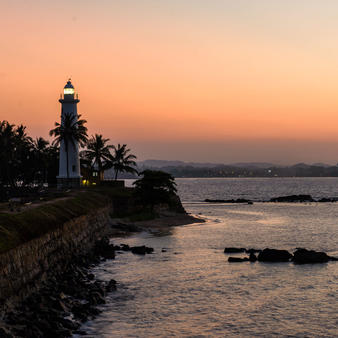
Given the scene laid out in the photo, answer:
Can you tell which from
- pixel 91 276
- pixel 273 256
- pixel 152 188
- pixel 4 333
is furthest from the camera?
pixel 152 188

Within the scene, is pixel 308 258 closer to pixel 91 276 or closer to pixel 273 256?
pixel 273 256

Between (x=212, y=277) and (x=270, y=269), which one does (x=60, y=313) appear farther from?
(x=270, y=269)

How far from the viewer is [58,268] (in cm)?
3278

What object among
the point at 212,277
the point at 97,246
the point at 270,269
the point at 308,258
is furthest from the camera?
the point at 97,246

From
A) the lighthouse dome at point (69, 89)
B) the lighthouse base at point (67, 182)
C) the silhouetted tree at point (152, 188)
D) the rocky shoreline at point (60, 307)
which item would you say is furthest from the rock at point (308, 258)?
the lighthouse dome at point (69, 89)

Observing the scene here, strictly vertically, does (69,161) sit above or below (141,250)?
above

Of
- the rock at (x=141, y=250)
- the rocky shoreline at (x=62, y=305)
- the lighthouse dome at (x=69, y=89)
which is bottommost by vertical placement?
the rock at (x=141, y=250)

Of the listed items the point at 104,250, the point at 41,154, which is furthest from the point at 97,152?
the point at 104,250

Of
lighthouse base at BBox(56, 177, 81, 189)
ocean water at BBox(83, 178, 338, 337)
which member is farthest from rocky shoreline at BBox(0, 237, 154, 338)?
lighthouse base at BBox(56, 177, 81, 189)

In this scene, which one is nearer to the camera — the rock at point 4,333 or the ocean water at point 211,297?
the rock at point 4,333

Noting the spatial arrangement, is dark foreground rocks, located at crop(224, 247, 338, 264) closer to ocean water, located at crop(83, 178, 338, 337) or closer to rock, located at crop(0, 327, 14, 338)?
ocean water, located at crop(83, 178, 338, 337)

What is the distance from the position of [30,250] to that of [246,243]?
32120mm

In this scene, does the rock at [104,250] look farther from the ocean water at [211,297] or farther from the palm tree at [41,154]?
the palm tree at [41,154]

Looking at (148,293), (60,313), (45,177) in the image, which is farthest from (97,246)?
(45,177)
